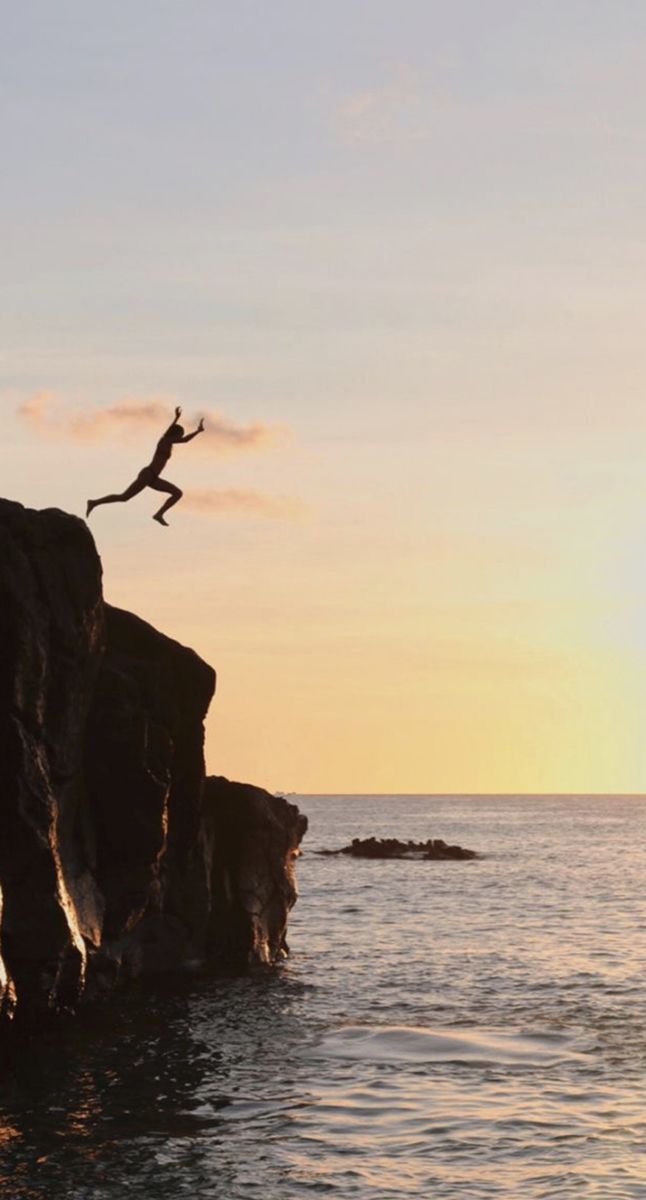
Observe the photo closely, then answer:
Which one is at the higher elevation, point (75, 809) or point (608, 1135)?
point (75, 809)

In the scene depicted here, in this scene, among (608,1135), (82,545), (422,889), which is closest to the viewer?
(608,1135)

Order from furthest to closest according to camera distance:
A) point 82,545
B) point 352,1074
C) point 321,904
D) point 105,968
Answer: point 321,904 < point 105,968 < point 82,545 < point 352,1074

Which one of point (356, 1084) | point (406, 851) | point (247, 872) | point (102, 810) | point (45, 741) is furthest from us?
point (406, 851)

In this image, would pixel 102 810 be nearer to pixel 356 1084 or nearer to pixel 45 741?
pixel 45 741

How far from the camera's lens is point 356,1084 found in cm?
3272

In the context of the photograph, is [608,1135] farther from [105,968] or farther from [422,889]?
[422,889]

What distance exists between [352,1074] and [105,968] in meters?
11.1

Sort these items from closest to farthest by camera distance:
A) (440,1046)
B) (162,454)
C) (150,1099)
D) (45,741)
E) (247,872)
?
1. (150,1099)
2. (440,1046)
3. (45,741)
4. (162,454)
5. (247,872)

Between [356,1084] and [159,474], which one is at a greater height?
[159,474]

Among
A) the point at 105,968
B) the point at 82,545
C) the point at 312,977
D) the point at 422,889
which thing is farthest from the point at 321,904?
the point at 82,545

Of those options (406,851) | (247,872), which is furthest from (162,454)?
(406,851)

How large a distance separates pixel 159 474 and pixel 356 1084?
51.9ft

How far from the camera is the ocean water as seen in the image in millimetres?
25141

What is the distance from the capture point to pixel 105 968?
42.8m
